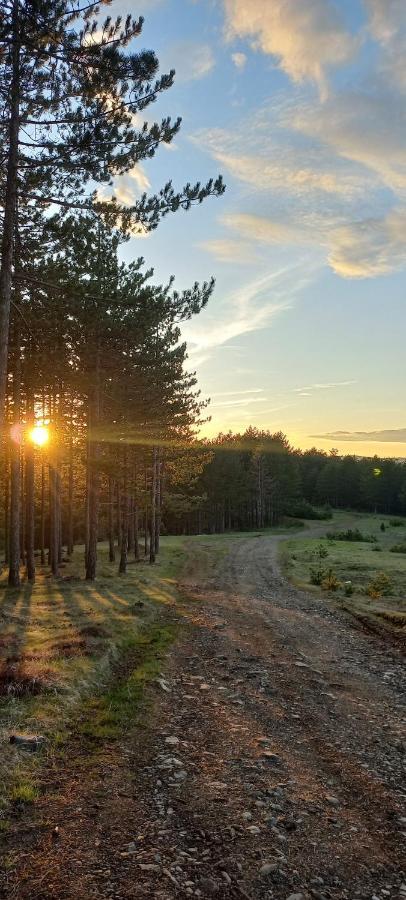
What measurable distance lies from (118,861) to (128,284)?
2023cm

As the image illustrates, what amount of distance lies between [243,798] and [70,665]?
5.96 m

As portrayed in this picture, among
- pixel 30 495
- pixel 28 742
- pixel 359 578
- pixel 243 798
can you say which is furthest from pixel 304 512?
pixel 243 798

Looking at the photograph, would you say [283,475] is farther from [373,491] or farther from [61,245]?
[61,245]

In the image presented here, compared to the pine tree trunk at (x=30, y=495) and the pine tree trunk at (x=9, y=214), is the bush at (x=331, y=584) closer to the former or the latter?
the pine tree trunk at (x=30, y=495)

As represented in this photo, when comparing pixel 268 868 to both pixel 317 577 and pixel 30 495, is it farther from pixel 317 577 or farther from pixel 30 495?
pixel 30 495

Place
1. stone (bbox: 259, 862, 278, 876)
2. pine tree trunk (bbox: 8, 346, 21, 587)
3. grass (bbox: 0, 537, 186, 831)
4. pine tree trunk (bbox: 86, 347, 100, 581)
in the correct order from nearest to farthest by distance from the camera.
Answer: stone (bbox: 259, 862, 278, 876)
grass (bbox: 0, 537, 186, 831)
pine tree trunk (bbox: 8, 346, 21, 587)
pine tree trunk (bbox: 86, 347, 100, 581)

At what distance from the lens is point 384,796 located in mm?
6930

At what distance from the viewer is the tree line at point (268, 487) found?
84.4 meters

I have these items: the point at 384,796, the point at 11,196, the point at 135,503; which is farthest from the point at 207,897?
the point at 135,503

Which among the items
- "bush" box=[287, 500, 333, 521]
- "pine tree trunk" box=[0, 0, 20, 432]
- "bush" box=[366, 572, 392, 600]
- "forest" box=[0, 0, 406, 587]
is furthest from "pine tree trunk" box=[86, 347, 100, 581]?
"bush" box=[287, 500, 333, 521]

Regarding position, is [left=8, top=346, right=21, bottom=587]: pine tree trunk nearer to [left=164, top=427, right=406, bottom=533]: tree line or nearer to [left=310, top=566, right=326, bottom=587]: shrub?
[left=310, top=566, right=326, bottom=587]: shrub

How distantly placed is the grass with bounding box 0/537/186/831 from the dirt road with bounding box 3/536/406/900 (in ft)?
1.87

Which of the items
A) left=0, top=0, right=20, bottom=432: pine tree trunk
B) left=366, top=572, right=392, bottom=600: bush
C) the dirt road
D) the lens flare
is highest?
left=0, top=0, right=20, bottom=432: pine tree trunk

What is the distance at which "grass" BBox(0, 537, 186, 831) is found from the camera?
8.16m
